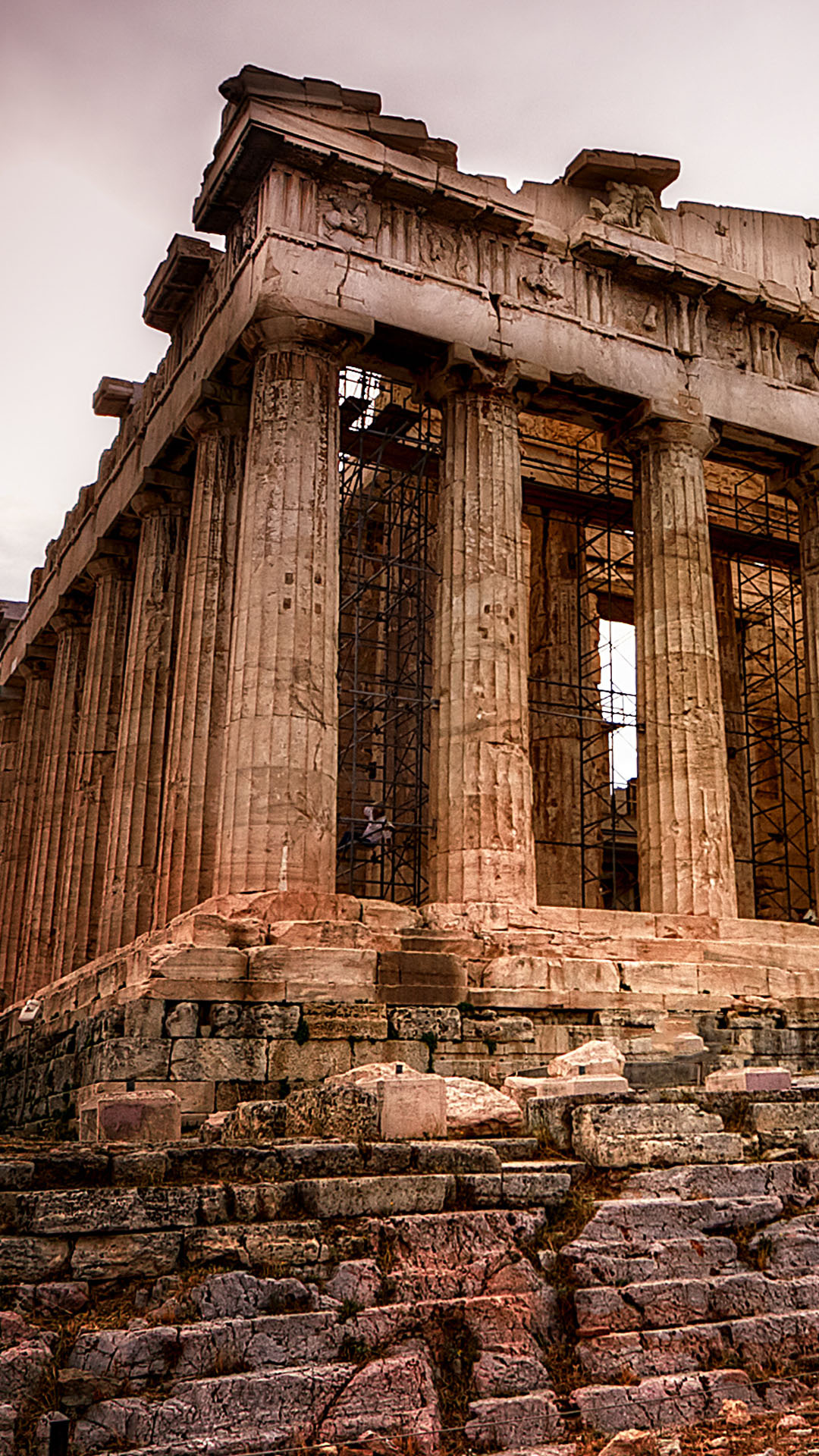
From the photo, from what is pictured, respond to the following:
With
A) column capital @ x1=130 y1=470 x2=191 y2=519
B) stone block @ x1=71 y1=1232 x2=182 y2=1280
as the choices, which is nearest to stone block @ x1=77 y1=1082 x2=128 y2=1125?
stone block @ x1=71 y1=1232 x2=182 y2=1280

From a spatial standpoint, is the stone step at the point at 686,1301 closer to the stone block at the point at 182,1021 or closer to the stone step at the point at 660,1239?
the stone step at the point at 660,1239

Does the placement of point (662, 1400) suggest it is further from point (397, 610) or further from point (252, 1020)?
point (397, 610)

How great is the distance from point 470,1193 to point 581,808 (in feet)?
49.1

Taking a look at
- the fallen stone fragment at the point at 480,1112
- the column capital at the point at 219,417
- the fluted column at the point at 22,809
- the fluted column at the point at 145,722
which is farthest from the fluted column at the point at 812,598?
the fluted column at the point at 22,809

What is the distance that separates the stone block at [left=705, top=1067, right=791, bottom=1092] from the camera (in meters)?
9.73

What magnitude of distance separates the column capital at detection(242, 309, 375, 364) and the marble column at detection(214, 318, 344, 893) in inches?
0.8

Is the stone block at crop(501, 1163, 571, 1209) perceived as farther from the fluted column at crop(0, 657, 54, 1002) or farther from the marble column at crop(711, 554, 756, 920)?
the fluted column at crop(0, 657, 54, 1002)

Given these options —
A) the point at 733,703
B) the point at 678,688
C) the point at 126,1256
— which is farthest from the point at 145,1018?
the point at 733,703

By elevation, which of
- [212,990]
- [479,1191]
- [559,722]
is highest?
[559,722]

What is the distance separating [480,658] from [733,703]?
1148cm

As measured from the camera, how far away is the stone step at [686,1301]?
6.85 meters

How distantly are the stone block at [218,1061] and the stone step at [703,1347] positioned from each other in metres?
6.22

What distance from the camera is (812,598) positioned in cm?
2125

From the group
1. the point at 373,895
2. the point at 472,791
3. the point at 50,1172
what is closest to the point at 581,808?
the point at 373,895
